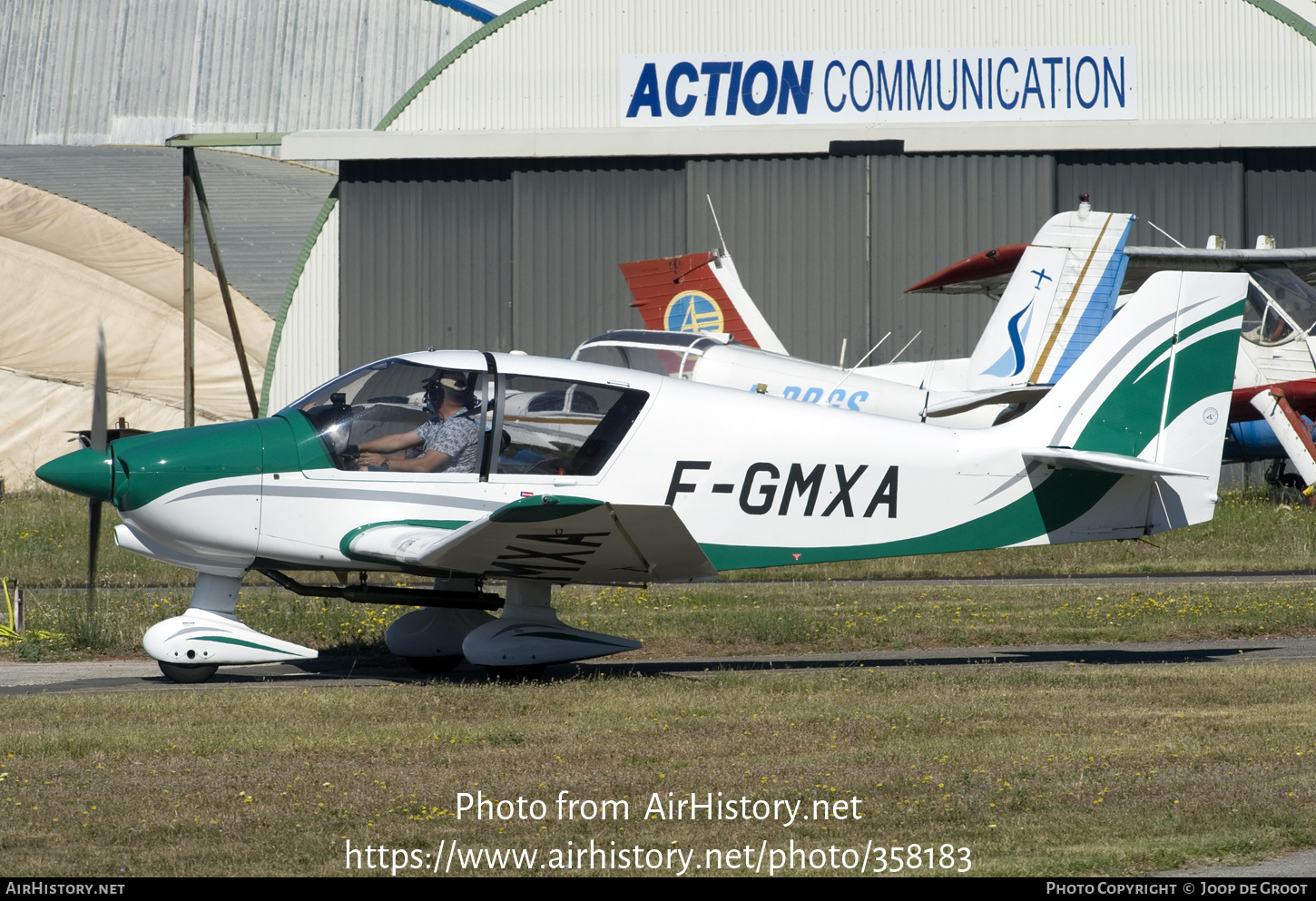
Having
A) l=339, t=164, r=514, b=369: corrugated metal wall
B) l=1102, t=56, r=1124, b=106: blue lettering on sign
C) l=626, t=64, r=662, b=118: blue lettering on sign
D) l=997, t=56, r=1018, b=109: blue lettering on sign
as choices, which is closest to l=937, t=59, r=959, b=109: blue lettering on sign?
l=997, t=56, r=1018, b=109: blue lettering on sign

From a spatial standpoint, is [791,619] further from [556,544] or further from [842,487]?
[556,544]

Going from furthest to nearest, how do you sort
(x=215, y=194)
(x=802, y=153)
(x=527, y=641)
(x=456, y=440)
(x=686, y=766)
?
(x=215, y=194)
(x=802, y=153)
(x=527, y=641)
(x=456, y=440)
(x=686, y=766)

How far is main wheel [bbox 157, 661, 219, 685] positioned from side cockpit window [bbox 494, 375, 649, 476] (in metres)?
2.26

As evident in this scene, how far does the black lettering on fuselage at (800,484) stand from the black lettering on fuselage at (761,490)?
0.08 m

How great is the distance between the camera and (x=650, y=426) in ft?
30.0

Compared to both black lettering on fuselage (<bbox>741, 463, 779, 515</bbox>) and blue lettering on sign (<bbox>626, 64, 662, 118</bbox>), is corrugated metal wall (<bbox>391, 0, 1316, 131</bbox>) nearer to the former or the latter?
blue lettering on sign (<bbox>626, 64, 662, 118</bbox>)

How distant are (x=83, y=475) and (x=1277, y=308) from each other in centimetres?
1572

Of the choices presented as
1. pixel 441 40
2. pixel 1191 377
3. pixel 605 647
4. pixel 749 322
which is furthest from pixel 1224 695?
pixel 441 40

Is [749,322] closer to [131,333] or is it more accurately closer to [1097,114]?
[1097,114]

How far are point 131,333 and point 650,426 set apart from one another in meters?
24.2

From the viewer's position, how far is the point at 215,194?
1516 inches

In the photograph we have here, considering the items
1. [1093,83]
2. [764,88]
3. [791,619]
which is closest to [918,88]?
[764,88]

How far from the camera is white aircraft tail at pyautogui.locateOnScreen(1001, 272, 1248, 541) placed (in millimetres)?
9750

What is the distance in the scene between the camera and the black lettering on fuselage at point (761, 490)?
9.29 m
